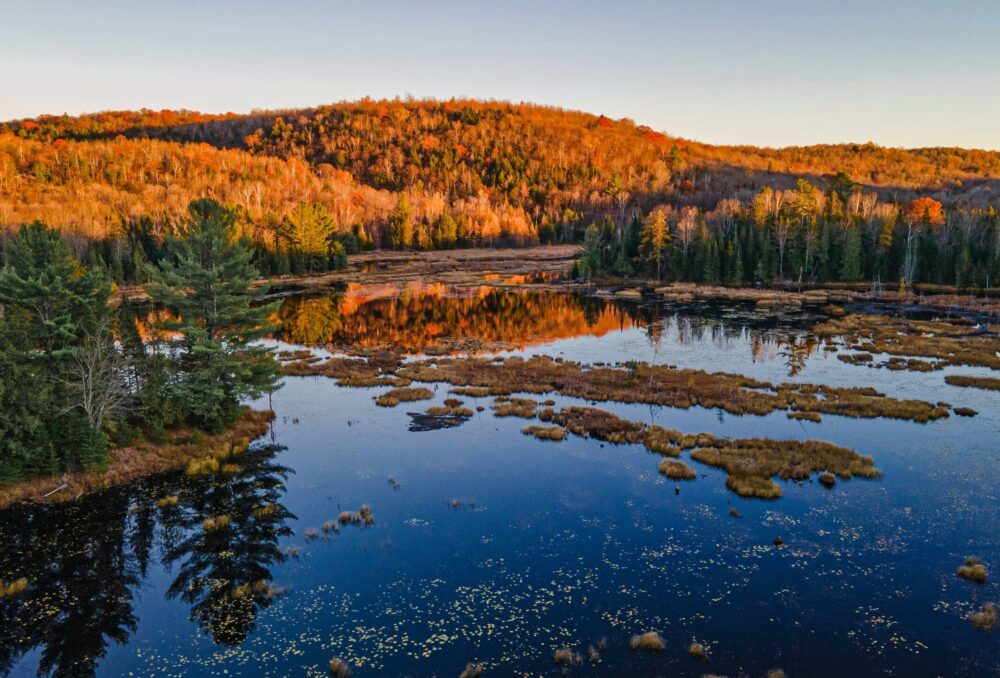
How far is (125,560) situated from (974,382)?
61395 mm

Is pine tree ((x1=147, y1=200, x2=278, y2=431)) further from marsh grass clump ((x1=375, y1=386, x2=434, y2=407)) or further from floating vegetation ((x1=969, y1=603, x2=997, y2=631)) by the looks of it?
floating vegetation ((x1=969, y1=603, x2=997, y2=631))

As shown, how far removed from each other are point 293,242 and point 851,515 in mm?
147999

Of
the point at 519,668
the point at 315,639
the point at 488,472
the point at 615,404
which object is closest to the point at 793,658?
the point at 519,668

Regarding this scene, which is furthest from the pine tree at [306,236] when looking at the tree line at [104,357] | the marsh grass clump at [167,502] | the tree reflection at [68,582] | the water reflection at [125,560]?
the marsh grass clump at [167,502]

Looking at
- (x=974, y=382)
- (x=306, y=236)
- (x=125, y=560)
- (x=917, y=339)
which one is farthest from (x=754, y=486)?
(x=306, y=236)

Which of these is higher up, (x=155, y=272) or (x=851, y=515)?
(x=155, y=272)

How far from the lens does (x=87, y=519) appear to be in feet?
96.0

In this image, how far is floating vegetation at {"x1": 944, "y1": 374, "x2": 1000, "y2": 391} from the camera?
50438mm

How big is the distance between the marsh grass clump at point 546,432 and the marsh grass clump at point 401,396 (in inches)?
472

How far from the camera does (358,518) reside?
29703 mm

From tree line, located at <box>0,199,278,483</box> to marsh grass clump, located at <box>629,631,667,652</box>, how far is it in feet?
96.9

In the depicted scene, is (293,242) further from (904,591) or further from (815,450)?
(904,591)

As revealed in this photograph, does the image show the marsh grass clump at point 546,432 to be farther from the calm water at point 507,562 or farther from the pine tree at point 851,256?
the pine tree at point 851,256

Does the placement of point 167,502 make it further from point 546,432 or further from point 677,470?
point 677,470
